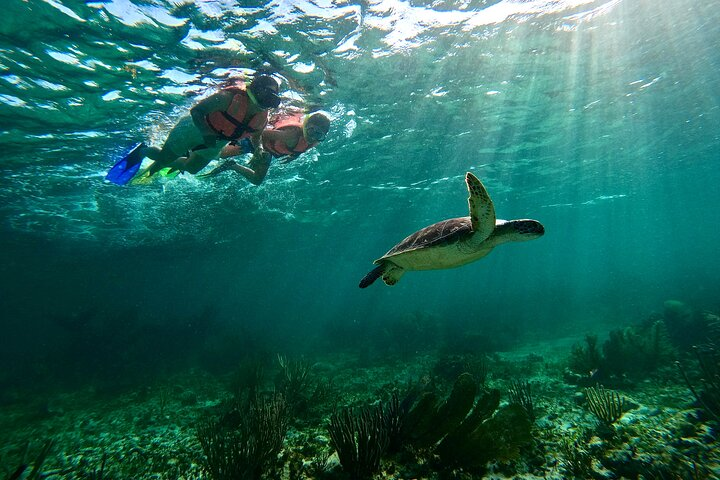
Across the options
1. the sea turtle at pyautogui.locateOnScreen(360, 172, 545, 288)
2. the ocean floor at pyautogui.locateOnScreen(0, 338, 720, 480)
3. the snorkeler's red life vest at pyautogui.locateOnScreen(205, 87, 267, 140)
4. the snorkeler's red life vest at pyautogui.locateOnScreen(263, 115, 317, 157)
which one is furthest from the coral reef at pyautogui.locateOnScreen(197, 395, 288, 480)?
the snorkeler's red life vest at pyautogui.locateOnScreen(263, 115, 317, 157)

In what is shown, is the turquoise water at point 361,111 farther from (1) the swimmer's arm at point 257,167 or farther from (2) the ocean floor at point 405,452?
(2) the ocean floor at point 405,452

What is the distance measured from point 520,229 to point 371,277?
2490mm

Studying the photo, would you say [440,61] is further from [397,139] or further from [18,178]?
[18,178]

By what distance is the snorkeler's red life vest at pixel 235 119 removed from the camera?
5898 millimetres

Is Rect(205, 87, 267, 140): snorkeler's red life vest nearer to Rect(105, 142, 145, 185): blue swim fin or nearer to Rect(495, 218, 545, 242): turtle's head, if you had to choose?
Rect(105, 142, 145, 185): blue swim fin

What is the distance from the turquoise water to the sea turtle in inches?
274

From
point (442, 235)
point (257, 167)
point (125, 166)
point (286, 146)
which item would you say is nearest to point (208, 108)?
point (257, 167)

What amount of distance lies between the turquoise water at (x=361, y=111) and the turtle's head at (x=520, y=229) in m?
7.30

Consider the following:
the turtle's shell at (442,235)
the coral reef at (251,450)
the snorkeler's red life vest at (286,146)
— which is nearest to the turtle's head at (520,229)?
the turtle's shell at (442,235)

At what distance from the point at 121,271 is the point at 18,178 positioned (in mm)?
29902

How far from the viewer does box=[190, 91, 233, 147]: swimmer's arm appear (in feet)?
18.8

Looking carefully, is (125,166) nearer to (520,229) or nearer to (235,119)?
(235,119)

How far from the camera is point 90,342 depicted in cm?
2105

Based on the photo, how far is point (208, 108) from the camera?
5777 millimetres
